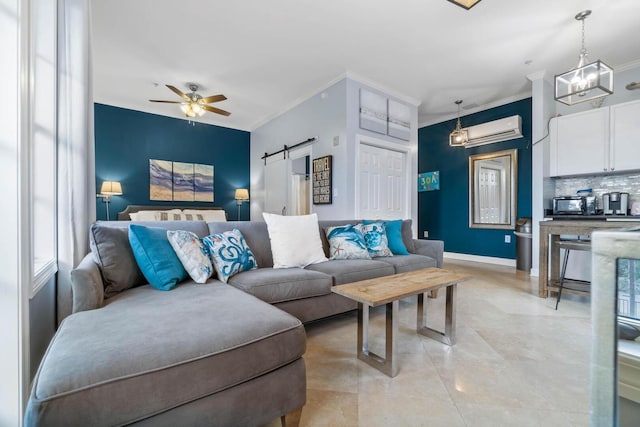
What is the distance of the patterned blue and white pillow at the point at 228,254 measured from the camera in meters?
1.85

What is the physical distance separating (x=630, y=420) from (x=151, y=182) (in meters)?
6.36

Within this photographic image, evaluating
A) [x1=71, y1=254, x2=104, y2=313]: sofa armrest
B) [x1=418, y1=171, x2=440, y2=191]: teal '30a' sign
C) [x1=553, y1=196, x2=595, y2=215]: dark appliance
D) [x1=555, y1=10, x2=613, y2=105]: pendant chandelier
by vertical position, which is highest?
[x1=555, y1=10, x2=613, y2=105]: pendant chandelier

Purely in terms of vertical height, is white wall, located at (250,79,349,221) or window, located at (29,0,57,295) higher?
white wall, located at (250,79,349,221)

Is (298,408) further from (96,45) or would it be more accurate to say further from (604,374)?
(96,45)

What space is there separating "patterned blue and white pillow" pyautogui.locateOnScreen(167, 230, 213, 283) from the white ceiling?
2406mm

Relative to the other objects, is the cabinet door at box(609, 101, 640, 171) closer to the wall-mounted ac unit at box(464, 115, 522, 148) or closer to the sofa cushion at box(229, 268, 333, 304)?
the wall-mounted ac unit at box(464, 115, 522, 148)

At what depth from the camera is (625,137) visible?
3393mm

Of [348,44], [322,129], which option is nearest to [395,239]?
[322,129]

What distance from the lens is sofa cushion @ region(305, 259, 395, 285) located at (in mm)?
2137

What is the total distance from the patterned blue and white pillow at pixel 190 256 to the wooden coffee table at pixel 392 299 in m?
0.81

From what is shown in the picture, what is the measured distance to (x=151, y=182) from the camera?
5457mm

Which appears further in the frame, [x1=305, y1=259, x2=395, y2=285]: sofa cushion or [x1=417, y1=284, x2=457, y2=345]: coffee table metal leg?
[x1=305, y1=259, x2=395, y2=285]: sofa cushion

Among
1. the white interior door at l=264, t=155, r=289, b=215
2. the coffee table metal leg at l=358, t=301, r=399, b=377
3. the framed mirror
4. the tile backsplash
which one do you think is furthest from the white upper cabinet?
the white interior door at l=264, t=155, r=289, b=215

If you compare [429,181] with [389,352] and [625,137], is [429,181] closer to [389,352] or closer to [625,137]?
[625,137]
